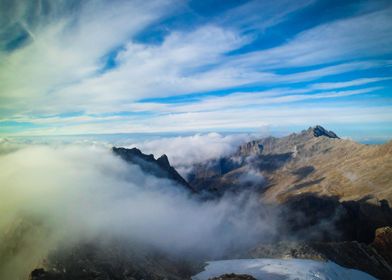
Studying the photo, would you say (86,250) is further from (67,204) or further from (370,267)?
(370,267)

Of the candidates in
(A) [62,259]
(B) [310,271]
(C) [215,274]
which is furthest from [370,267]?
(A) [62,259]

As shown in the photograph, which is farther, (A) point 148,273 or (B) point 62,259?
(A) point 148,273

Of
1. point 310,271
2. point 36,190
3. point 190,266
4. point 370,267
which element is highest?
point 36,190

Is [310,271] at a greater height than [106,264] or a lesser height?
lesser

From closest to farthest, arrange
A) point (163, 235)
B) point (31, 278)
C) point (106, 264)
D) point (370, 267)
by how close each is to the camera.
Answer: point (31, 278)
point (106, 264)
point (370, 267)
point (163, 235)

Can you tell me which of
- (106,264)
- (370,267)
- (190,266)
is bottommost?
(370,267)

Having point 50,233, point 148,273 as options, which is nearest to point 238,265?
point 148,273

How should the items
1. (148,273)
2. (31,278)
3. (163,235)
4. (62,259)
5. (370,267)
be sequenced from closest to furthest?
(31,278) → (62,259) → (148,273) → (370,267) → (163,235)

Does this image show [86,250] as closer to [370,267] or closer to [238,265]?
[238,265]

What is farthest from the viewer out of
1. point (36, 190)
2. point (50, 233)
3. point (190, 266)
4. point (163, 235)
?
point (163, 235)
